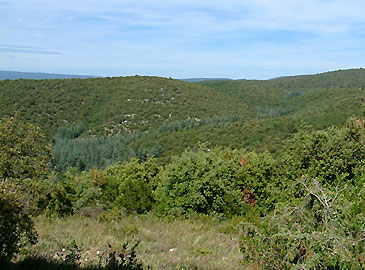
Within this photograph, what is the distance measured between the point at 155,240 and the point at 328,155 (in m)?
4.55

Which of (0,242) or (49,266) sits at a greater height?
(0,242)

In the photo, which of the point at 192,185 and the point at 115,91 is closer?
the point at 192,185

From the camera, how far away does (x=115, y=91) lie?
64875mm

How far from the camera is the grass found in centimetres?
413

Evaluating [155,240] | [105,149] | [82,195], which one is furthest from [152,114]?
[155,240]

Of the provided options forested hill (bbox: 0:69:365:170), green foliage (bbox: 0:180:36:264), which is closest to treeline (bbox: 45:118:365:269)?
green foliage (bbox: 0:180:36:264)

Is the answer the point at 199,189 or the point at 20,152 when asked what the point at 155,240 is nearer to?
the point at 199,189

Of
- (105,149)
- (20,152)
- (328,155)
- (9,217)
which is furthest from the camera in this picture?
(105,149)

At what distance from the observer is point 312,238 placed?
3.38 m

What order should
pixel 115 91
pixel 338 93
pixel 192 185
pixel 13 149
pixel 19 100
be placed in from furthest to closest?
pixel 115 91 < pixel 338 93 < pixel 19 100 < pixel 13 149 < pixel 192 185

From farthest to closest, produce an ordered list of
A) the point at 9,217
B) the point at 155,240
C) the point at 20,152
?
the point at 20,152, the point at 155,240, the point at 9,217

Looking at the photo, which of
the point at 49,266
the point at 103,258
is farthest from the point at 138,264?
the point at 49,266

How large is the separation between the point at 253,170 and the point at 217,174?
0.98 metres

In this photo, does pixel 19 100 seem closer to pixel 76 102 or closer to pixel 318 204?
pixel 76 102
